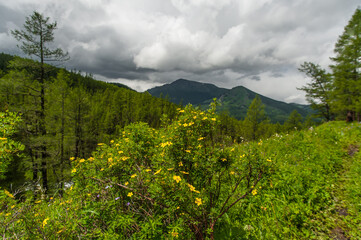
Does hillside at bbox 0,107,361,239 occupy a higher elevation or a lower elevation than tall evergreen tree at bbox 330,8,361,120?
lower

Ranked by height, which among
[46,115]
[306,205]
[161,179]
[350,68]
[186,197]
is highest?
[350,68]

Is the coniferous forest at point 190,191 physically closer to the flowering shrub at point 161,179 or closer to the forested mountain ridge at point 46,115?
the flowering shrub at point 161,179

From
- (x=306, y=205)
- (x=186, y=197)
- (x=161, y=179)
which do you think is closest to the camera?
(x=186, y=197)

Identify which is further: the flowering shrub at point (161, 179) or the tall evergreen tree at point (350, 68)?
the tall evergreen tree at point (350, 68)

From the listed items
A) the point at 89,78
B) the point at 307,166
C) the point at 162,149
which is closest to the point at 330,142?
the point at 307,166

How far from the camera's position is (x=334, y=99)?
18.1 meters

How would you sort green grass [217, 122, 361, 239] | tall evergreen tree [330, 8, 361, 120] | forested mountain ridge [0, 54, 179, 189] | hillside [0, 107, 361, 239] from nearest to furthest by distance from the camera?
hillside [0, 107, 361, 239] → green grass [217, 122, 361, 239] → forested mountain ridge [0, 54, 179, 189] → tall evergreen tree [330, 8, 361, 120]

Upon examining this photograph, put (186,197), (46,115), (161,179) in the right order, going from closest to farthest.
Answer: (186,197) < (161,179) < (46,115)

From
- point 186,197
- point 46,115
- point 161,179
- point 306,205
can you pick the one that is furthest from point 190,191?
point 46,115

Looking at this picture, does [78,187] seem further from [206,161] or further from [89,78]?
[89,78]

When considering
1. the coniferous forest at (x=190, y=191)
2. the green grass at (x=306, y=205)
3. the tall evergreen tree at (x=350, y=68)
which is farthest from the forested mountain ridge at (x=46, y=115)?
the tall evergreen tree at (x=350, y=68)

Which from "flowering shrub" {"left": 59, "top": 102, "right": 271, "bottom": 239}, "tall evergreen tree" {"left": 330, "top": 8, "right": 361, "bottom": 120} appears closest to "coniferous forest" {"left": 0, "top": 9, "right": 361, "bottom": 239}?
"flowering shrub" {"left": 59, "top": 102, "right": 271, "bottom": 239}

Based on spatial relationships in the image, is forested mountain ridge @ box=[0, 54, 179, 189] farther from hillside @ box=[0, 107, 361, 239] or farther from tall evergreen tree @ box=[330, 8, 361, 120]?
tall evergreen tree @ box=[330, 8, 361, 120]

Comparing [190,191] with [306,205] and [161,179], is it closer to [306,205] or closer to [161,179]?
[161,179]
